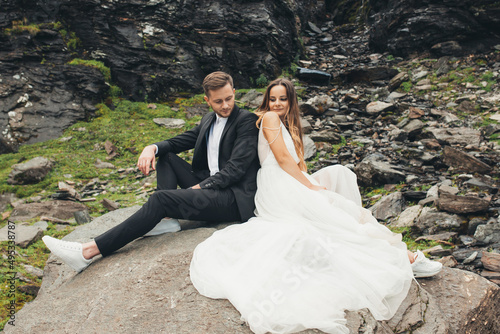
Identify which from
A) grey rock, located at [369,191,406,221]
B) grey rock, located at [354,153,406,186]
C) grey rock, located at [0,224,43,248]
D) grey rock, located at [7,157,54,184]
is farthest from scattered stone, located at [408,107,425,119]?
grey rock, located at [7,157,54,184]

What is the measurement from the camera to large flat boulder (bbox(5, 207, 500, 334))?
2.54 m

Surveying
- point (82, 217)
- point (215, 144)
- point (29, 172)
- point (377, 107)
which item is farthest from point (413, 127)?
point (29, 172)

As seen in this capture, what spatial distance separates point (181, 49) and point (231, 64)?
83.8 inches

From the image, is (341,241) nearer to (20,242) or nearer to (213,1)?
(20,242)

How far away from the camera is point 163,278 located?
9.92 ft

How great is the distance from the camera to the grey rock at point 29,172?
8062 millimetres

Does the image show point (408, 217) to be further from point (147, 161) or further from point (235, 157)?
point (147, 161)

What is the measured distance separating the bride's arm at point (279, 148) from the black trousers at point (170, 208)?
0.67 m

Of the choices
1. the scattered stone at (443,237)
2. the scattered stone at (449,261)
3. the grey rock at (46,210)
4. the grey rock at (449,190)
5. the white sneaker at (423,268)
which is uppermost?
the white sneaker at (423,268)

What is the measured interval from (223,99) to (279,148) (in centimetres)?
85

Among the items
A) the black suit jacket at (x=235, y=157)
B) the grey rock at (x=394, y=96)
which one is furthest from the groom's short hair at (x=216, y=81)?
the grey rock at (x=394, y=96)

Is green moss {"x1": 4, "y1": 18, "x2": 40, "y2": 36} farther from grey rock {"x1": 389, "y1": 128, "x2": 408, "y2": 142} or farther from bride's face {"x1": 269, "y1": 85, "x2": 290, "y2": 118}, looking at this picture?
grey rock {"x1": 389, "y1": 128, "x2": 408, "y2": 142}

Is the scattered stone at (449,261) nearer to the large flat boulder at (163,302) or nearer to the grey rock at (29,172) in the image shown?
the large flat boulder at (163,302)

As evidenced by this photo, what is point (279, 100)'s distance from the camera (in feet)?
14.1
